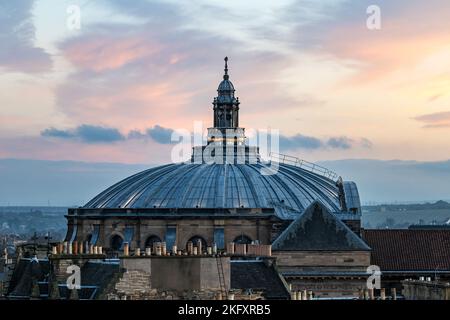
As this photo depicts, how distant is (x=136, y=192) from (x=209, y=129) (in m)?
9.55

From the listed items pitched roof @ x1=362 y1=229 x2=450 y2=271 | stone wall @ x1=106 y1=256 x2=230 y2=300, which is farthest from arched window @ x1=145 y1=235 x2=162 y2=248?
stone wall @ x1=106 y1=256 x2=230 y2=300

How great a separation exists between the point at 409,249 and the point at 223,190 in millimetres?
15588

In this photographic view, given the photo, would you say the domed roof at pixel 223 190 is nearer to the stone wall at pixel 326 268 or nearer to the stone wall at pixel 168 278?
the stone wall at pixel 326 268

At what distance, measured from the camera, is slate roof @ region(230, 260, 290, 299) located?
2675 inches

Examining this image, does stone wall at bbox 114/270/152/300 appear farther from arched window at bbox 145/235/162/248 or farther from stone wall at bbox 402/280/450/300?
arched window at bbox 145/235/162/248

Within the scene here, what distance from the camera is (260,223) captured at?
105 metres

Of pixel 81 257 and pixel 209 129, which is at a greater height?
pixel 209 129

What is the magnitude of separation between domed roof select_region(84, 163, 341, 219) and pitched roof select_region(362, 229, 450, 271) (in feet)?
19.0

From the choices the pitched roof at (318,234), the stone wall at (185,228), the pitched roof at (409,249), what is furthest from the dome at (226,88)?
the pitched roof at (318,234)

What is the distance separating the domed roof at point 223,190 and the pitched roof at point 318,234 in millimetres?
10851
